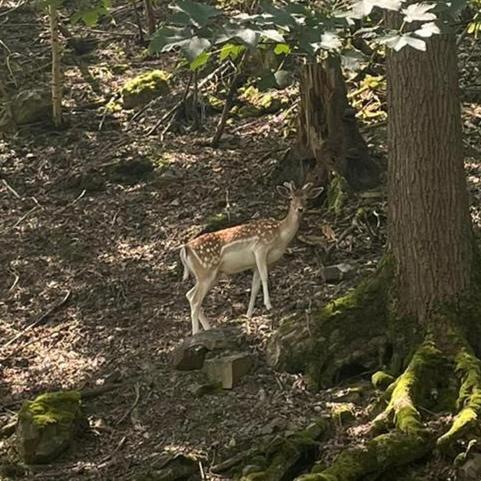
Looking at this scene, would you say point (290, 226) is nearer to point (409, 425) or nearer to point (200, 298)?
point (200, 298)

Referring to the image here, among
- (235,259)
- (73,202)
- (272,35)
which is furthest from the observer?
(73,202)

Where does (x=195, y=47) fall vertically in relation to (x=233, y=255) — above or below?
above

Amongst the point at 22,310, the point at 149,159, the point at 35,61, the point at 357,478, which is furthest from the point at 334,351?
the point at 35,61

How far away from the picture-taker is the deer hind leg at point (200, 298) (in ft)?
28.0

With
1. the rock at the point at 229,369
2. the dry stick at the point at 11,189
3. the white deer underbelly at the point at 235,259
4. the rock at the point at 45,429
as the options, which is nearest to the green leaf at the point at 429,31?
the rock at the point at 229,369

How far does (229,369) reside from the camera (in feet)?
23.5

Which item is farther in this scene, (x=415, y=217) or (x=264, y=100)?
(x=264, y=100)

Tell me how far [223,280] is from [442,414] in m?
4.20

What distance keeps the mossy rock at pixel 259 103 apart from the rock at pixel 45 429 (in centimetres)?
783

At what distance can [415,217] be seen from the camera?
6.45 meters

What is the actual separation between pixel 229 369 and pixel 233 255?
1.90 m

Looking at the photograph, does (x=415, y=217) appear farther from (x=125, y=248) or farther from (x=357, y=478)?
(x=125, y=248)

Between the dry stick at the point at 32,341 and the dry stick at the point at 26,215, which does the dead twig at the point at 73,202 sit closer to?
the dry stick at the point at 26,215

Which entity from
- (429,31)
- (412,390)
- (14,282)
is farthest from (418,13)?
(14,282)
